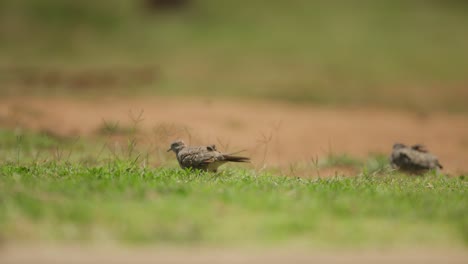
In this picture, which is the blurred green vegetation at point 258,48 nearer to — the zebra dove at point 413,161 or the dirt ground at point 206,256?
the zebra dove at point 413,161

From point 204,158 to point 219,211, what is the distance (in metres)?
1.73

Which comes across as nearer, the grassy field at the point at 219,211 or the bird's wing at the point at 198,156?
the grassy field at the point at 219,211

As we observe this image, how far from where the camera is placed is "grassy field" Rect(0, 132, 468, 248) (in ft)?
13.5

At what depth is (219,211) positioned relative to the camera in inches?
179

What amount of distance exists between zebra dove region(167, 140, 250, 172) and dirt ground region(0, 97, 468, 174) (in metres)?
2.80

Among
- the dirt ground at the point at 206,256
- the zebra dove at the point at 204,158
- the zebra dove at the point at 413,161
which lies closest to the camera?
the dirt ground at the point at 206,256

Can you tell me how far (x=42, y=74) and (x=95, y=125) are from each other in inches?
275

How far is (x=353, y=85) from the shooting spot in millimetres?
18891

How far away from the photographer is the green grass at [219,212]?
4.12 meters

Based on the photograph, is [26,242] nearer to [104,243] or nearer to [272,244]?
[104,243]

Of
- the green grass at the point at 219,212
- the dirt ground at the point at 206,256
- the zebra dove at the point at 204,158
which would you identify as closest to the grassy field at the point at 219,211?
the green grass at the point at 219,212

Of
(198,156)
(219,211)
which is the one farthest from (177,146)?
(219,211)

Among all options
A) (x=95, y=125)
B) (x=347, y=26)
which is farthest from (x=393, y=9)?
(x=95, y=125)

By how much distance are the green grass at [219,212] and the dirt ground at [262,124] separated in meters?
3.68
